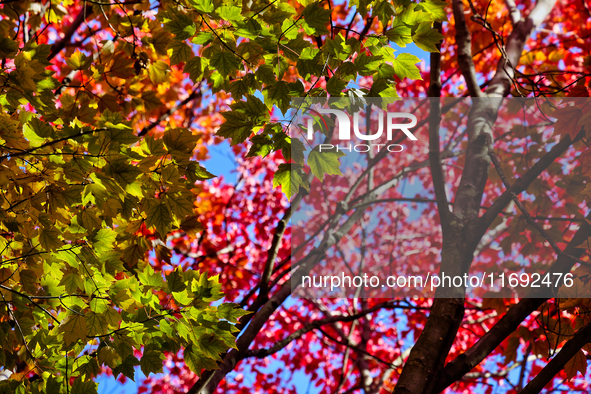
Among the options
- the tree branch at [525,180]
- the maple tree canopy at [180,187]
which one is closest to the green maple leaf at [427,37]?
the maple tree canopy at [180,187]

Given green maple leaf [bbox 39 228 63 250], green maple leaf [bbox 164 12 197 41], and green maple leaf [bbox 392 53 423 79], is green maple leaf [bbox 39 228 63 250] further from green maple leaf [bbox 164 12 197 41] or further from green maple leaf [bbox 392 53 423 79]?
green maple leaf [bbox 392 53 423 79]

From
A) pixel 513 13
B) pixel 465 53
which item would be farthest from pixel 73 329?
pixel 513 13

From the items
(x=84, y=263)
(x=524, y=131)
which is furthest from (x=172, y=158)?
(x=524, y=131)

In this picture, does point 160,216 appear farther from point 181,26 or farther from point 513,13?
point 513,13

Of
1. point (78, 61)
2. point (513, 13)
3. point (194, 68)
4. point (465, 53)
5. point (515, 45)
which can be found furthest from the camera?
point (513, 13)

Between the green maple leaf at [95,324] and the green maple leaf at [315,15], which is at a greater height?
the green maple leaf at [315,15]

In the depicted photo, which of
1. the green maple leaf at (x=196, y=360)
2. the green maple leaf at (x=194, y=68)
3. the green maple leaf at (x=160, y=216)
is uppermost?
the green maple leaf at (x=194, y=68)

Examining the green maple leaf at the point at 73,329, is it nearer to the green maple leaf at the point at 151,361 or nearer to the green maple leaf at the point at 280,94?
the green maple leaf at the point at 151,361

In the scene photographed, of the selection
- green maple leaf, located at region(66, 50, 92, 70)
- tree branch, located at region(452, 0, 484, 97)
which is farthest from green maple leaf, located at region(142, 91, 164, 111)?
tree branch, located at region(452, 0, 484, 97)

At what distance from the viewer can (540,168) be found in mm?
2725

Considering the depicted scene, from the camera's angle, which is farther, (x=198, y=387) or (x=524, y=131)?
(x=524, y=131)

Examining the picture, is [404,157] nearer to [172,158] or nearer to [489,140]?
[489,140]

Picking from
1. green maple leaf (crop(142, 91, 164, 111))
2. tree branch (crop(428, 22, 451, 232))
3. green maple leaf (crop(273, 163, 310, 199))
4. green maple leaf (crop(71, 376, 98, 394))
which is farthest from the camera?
green maple leaf (crop(142, 91, 164, 111))

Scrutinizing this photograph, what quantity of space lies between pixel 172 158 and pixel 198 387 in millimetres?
1888
